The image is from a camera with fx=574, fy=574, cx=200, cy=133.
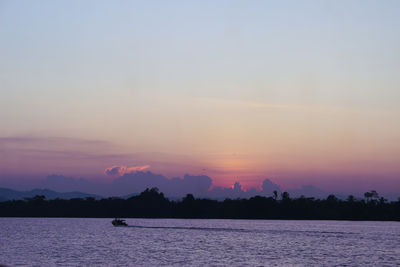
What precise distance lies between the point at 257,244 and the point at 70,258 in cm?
4431

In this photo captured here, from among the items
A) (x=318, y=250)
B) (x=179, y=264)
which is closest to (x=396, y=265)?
(x=318, y=250)

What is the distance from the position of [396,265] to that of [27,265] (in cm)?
4956

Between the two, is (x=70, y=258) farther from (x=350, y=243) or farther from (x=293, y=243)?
(x=350, y=243)

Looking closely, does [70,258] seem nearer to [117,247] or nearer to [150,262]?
[150,262]

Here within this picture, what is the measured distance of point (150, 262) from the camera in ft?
259

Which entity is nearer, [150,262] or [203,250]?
[150,262]

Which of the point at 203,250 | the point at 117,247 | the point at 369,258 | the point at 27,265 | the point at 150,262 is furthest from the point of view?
the point at 117,247

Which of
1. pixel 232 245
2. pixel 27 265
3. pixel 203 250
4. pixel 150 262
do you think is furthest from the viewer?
pixel 232 245

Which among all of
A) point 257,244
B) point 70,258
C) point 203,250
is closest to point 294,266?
point 203,250

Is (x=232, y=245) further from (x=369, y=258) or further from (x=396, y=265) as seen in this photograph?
(x=396, y=265)

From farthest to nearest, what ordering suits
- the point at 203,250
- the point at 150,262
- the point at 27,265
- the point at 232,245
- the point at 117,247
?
the point at 232,245 < the point at 117,247 < the point at 203,250 < the point at 150,262 < the point at 27,265

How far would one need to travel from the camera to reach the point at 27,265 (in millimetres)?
74250

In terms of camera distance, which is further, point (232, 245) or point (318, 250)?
point (232, 245)

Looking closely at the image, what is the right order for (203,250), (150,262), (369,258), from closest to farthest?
(150,262)
(369,258)
(203,250)
